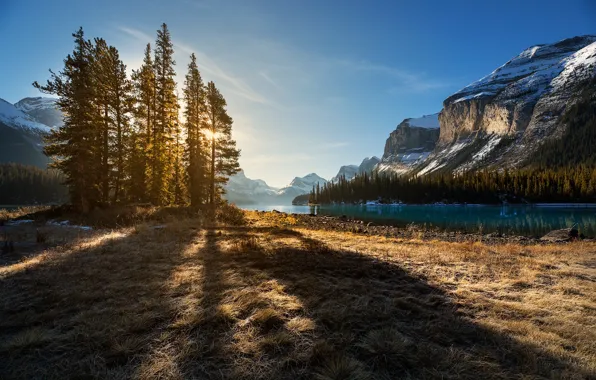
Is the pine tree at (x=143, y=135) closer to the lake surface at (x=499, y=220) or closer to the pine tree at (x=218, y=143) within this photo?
the pine tree at (x=218, y=143)

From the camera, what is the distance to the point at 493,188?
108 m

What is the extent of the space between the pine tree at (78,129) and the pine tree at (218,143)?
1133 centimetres

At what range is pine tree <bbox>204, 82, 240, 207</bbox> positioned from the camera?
31.5 m

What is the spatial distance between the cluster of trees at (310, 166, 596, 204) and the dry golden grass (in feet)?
404

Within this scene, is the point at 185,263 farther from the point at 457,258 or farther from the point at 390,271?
the point at 457,258

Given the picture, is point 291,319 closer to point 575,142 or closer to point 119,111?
point 119,111

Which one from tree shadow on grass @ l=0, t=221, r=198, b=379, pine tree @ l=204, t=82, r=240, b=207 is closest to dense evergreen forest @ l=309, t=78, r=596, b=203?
pine tree @ l=204, t=82, r=240, b=207

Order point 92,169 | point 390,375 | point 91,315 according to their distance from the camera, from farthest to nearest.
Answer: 1. point 92,169
2. point 91,315
3. point 390,375

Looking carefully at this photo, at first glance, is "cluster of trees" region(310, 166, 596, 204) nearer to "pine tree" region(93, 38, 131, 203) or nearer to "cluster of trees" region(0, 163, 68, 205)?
"pine tree" region(93, 38, 131, 203)

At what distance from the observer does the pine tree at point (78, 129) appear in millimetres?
20750

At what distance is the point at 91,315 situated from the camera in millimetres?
4500

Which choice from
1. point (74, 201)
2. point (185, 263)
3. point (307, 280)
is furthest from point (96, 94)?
point (307, 280)

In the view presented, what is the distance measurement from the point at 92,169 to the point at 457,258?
25840mm

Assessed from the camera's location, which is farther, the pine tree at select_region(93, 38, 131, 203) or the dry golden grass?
the pine tree at select_region(93, 38, 131, 203)
